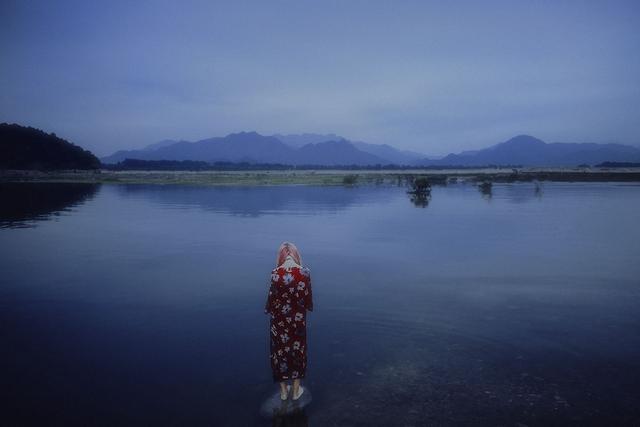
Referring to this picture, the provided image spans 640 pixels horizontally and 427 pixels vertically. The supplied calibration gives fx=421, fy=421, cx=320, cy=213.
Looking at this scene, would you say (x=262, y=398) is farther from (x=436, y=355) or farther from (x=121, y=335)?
(x=121, y=335)

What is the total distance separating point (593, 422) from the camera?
16.4 ft

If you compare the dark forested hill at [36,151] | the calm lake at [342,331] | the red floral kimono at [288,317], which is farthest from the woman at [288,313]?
the dark forested hill at [36,151]

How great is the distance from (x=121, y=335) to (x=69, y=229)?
15.3 m

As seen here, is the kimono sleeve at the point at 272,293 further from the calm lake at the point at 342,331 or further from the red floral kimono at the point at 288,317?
the calm lake at the point at 342,331

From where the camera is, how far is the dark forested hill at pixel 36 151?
10588cm

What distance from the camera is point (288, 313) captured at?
5.41 m

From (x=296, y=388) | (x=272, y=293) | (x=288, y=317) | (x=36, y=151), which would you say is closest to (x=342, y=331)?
(x=296, y=388)

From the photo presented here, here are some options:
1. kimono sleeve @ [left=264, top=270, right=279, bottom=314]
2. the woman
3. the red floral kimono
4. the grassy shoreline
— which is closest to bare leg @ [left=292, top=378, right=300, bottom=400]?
the woman

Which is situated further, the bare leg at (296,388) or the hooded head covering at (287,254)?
the bare leg at (296,388)

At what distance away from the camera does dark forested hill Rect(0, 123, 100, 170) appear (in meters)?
106

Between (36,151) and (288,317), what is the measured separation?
425 ft

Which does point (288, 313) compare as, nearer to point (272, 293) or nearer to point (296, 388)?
point (272, 293)

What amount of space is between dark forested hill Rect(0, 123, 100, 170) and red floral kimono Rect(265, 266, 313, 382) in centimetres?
12529

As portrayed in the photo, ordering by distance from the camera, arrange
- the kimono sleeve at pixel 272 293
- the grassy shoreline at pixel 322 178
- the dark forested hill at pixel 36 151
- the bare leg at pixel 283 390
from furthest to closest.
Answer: the dark forested hill at pixel 36 151 < the grassy shoreline at pixel 322 178 < the bare leg at pixel 283 390 < the kimono sleeve at pixel 272 293
